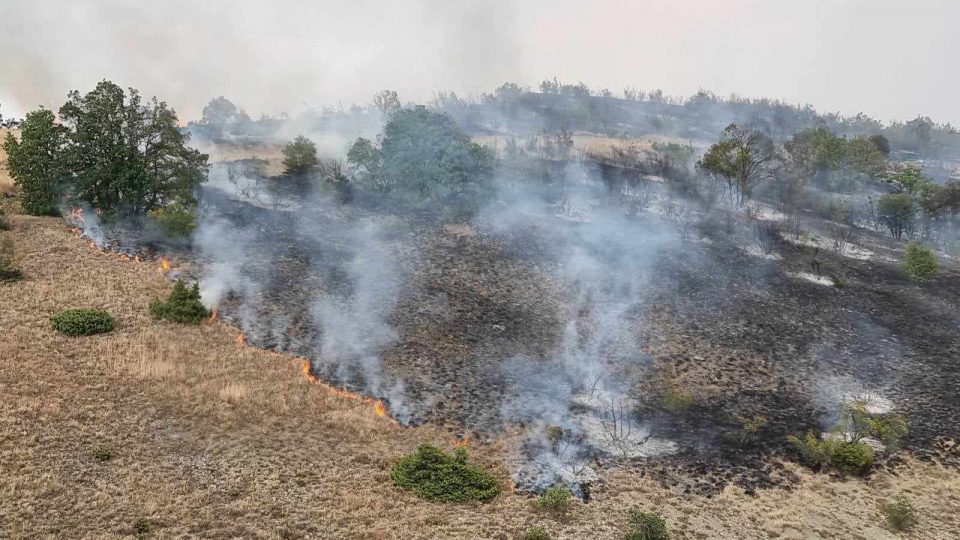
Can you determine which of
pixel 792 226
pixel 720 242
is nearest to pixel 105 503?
pixel 720 242

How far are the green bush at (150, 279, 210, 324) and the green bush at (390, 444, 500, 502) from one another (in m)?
11.1

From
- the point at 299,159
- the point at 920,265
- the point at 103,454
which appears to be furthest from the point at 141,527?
the point at 920,265

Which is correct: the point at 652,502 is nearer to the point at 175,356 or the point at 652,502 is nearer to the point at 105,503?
the point at 105,503

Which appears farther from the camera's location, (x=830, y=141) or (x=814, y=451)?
(x=830, y=141)

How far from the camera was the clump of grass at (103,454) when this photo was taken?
46.8 ft

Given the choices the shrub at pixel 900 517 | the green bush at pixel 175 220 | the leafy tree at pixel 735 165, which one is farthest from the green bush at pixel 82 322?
the leafy tree at pixel 735 165

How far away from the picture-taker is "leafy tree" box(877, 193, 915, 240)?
139ft

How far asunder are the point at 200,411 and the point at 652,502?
493 inches

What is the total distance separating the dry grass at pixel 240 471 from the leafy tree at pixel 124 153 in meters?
10.8

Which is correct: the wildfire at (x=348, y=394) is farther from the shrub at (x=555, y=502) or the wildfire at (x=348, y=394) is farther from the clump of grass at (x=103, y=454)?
the clump of grass at (x=103, y=454)

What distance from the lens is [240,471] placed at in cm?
1464

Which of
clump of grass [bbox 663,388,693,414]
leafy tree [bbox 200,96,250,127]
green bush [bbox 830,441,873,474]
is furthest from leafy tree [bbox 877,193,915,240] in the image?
leafy tree [bbox 200,96,250,127]

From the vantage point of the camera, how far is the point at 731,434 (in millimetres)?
18312

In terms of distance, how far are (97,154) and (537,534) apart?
1115 inches
